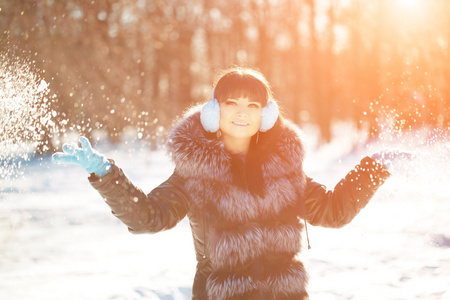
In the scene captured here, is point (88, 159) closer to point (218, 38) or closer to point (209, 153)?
point (209, 153)

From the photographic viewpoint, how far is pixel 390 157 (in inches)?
114

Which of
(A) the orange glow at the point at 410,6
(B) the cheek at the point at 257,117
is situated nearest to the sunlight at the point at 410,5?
(A) the orange glow at the point at 410,6

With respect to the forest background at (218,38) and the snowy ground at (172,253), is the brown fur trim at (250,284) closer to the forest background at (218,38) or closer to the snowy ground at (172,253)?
the snowy ground at (172,253)

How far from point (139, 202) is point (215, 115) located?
66 cm

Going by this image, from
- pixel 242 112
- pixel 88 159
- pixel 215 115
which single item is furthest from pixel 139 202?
pixel 242 112

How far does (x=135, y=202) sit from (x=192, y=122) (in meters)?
0.65

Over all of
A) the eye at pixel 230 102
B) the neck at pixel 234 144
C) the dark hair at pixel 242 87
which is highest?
the dark hair at pixel 242 87

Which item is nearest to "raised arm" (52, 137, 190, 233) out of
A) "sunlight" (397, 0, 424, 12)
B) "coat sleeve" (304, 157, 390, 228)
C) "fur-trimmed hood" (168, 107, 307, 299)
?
"fur-trimmed hood" (168, 107, 307, 299)

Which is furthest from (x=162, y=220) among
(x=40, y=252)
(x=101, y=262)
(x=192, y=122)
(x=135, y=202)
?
(x=40, y=252)

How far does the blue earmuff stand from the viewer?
9.09 feet

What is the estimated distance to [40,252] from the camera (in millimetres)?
5793

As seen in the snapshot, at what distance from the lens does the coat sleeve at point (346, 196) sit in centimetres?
280

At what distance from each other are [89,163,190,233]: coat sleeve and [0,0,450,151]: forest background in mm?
9406

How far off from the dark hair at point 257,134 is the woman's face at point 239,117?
0.03m
